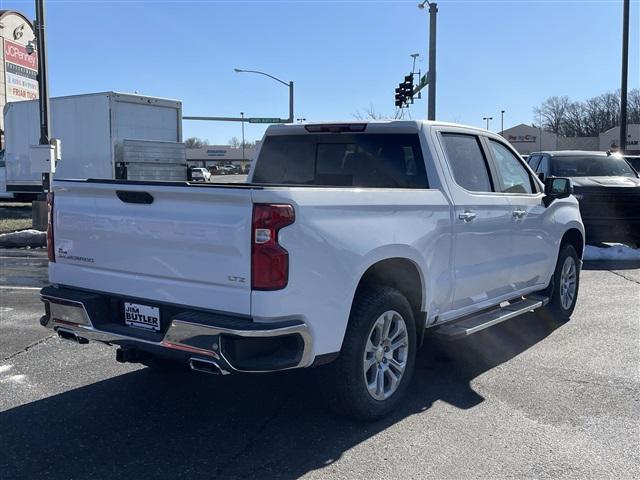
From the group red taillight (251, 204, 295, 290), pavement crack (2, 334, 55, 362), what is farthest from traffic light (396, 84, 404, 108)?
red taillight (251, 204, 295, 290)

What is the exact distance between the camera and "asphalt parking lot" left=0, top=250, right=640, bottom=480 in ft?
12.2

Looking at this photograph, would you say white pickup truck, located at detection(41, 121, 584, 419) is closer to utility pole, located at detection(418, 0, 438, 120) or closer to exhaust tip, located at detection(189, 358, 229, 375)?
exhaust tip, located at detection(189, 358, 229, 375)

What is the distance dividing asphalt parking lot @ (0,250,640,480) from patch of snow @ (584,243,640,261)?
5942mm

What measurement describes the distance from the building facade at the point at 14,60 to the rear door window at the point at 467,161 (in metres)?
29.4

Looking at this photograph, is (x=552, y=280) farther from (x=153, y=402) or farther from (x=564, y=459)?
(x=153, y=402)

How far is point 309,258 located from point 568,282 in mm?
4593

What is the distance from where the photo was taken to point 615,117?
106 meters

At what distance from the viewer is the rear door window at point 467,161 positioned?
5.26m

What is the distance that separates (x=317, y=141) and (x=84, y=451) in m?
3.03

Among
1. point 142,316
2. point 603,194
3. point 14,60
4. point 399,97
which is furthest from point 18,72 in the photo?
point 142,316

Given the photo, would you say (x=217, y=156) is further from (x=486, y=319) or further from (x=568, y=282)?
(x=486, y=319)

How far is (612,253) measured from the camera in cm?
1210

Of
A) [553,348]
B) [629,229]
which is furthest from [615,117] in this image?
[553,348]

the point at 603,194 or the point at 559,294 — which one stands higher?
the point at 603,194
